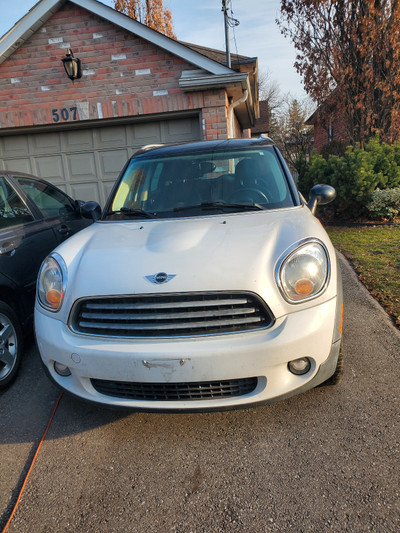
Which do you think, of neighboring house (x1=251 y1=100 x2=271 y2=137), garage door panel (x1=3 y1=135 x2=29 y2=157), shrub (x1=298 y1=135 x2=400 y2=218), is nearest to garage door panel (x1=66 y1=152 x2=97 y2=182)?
garage door panel (x1=3 y1=135 x2=29 y2=157)

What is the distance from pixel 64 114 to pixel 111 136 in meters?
0.94

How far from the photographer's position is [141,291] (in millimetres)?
2059

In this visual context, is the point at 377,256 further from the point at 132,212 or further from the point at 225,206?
the point at 132,212

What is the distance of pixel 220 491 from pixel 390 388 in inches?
54.2

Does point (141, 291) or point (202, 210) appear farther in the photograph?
point (202, 210)

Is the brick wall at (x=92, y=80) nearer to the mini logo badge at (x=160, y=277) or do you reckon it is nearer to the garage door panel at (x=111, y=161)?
the garage door panel at (x=111, y=161)

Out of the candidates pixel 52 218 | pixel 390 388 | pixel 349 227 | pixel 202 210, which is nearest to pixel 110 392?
pixel 202 210

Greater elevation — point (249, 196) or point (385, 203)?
point (249, 196)

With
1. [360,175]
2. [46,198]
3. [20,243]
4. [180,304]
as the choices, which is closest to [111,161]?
[46,198]

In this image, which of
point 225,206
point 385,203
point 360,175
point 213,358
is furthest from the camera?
point 385,203

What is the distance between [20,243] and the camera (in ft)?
10.7

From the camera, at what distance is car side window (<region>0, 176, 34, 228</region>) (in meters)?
3.33

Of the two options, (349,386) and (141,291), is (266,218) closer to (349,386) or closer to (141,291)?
(141,291)

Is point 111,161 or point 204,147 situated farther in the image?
point 111,161
